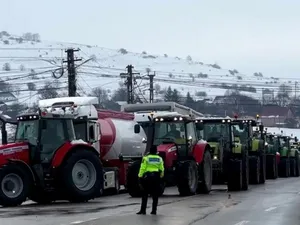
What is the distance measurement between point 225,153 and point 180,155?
4.95 m

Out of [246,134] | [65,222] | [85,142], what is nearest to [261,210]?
[65,222]

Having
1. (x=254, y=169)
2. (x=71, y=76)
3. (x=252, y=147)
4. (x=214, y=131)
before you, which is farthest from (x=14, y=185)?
(x=71, y=76)

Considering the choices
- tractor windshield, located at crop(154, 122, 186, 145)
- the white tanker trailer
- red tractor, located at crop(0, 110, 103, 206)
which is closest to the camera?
red tractor, located at crop(0, 110, 103, 206)

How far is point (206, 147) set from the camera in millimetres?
25891

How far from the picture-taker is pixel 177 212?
60.4 ft

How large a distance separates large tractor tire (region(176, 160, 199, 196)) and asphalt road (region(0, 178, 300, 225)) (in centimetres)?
37

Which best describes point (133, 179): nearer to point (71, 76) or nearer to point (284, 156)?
point (71, 76)

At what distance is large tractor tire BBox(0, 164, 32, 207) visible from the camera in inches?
851

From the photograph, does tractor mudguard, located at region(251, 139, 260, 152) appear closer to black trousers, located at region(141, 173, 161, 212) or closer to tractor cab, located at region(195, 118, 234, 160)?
tractor cab, located at region(195, 118, 234, 160)

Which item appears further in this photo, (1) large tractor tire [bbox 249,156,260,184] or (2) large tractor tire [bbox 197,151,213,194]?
(1) large tractor tire [bbox 249,156,260,184]

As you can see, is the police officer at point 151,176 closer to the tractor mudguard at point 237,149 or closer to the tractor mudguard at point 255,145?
the tractor mudguard at point 237,149

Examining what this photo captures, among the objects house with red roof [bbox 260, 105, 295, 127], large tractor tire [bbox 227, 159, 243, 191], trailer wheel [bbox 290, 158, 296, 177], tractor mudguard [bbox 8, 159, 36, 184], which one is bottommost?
trailer wheel [bbox 290, 158, 296, 177]

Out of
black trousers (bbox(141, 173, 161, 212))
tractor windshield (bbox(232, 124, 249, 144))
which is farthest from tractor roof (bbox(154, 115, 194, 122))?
tractor windshield (bbox(232, 124, 249, 144))

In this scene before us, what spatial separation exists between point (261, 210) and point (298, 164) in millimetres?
32193
